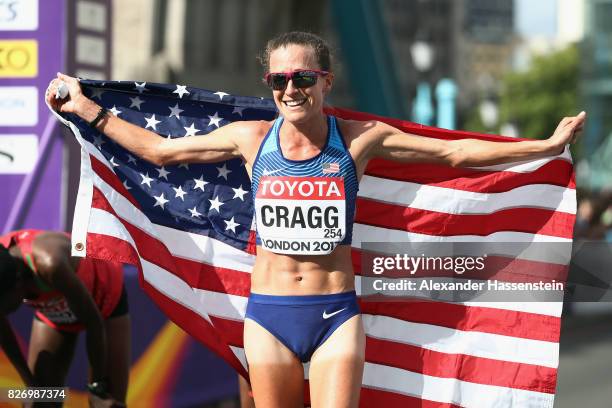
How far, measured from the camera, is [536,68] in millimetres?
90875

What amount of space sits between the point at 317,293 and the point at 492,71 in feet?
575

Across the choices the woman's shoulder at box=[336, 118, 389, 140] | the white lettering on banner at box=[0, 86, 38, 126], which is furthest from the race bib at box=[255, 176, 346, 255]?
the white lettering on banner at box=[0, 86, 38, 126]

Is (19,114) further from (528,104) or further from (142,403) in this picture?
(528,104)

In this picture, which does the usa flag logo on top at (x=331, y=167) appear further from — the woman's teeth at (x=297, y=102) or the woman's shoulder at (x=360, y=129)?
the woman's teeth at (x=297, y=102)

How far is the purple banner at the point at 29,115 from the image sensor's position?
23.6ft

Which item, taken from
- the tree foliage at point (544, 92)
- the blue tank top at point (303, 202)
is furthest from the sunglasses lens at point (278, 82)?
the tree foliage at point (544, 92)

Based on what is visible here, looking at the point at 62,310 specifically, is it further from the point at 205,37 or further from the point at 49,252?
the point at 205,37

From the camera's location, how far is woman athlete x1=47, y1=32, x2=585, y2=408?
15.2 feet

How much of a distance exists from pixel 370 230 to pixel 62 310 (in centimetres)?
183

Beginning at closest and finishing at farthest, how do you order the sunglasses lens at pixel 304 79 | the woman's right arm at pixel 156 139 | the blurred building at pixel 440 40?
the sunglasses lens at pixel 304 79, the woman's right arm at pixel 156 139, the blurred building at pixel 440 40

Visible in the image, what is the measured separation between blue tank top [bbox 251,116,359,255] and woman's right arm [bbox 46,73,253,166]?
0.31 metres

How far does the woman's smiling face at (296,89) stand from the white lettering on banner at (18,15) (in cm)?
320

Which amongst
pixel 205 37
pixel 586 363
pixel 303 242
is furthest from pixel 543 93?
pixel 303 242

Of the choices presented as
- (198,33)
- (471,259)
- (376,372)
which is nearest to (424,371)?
(376,372)
